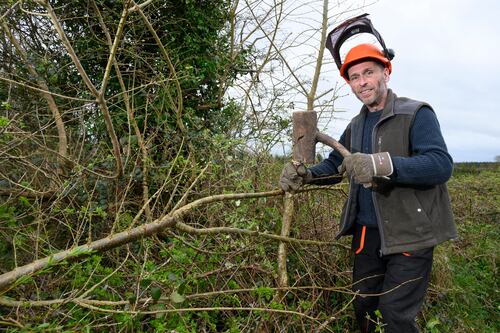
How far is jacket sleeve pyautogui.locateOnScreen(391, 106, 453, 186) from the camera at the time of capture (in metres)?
2.31

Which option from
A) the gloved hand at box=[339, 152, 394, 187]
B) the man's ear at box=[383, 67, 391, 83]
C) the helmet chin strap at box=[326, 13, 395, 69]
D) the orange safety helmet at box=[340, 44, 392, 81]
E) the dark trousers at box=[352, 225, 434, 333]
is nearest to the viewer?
the gloved hand at box=[339, 152, 394, 187]

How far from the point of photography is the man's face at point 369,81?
2693 mm

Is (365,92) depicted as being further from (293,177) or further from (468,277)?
(468,277)

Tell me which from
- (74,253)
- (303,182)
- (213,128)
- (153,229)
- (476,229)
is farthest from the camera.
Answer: (476,229)

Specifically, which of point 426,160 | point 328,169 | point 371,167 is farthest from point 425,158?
point 328,169

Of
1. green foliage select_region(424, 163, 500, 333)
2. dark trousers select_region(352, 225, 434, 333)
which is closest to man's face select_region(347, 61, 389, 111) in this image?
dark trousers select_region(352, 225, 434, 333)

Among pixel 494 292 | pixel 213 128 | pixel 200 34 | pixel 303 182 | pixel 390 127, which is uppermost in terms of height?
pixel 200 34

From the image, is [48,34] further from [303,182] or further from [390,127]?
[390,127]

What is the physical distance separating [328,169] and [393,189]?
0.63 meters

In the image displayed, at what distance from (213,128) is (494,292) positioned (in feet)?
13.6

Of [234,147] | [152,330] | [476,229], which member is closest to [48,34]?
[234,147]

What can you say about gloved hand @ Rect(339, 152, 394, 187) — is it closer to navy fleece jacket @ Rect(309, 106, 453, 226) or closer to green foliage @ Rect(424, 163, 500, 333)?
navy fleece jacket @ Rect(309, 106, 453, 226)

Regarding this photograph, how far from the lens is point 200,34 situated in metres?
6.20

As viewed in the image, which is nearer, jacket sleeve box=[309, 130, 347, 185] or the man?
the man
